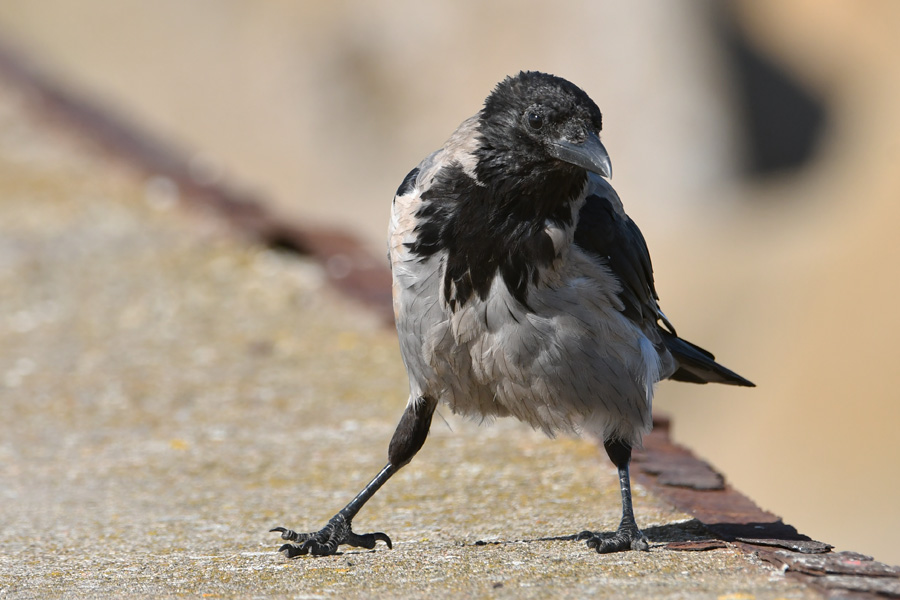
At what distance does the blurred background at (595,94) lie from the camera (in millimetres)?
23734

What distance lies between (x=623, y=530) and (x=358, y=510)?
0.94m

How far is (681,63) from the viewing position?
28656 millimetres

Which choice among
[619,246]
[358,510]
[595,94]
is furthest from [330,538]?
[595,94]

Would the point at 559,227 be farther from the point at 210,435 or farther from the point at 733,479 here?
the point at 733,479

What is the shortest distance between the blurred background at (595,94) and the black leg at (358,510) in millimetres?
15259

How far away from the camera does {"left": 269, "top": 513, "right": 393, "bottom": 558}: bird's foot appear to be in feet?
12.9

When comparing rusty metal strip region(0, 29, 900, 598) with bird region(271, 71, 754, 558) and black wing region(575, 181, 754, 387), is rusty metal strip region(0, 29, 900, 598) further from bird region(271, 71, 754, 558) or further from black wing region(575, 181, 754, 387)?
black wing region(575, 181, 754, 387)

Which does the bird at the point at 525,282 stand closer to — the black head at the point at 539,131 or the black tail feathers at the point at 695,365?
the black head at the point at 539,131

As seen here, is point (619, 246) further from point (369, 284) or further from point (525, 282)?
point (369, 284)

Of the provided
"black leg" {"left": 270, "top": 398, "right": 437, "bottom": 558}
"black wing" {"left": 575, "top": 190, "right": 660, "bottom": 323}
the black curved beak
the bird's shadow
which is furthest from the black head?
the bird's shadow

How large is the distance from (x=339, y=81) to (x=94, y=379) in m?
25.2

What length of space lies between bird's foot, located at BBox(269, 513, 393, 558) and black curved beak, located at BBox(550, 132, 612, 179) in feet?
4.63

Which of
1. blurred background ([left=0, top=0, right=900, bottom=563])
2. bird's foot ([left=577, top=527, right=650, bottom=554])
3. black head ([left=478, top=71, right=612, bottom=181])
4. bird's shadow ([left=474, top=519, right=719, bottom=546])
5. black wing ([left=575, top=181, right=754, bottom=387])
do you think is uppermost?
blurred background ([left=0, top=0, right=900, bottom=563])

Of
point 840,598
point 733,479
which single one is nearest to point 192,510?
point 840,598
